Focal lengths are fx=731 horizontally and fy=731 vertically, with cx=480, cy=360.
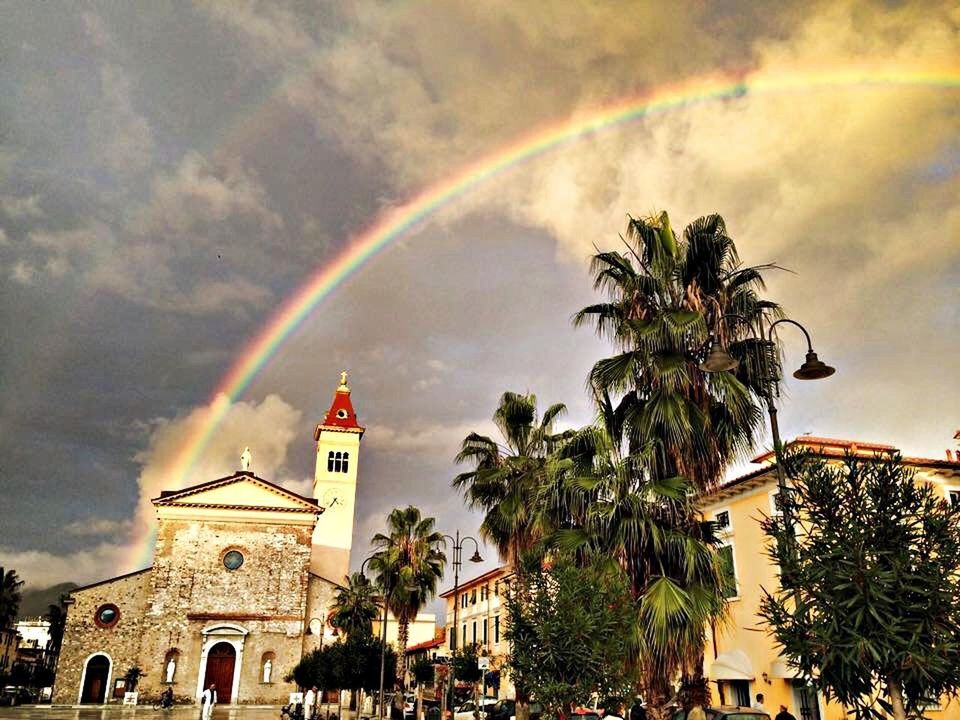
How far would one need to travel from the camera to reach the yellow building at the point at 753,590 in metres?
25.7

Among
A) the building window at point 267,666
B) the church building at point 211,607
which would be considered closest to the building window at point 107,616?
the church building at point 211,607

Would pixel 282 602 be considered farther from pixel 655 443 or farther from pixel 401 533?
pixel 655 443

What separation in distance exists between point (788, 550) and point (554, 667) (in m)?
6.54

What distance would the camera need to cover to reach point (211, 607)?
5291cm

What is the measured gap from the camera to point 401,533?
41312 mm

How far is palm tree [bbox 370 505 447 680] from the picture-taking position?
39.5m

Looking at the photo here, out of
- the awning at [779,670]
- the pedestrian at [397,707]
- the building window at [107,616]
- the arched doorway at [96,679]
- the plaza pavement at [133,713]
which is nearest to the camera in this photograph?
the awning at [779,670]

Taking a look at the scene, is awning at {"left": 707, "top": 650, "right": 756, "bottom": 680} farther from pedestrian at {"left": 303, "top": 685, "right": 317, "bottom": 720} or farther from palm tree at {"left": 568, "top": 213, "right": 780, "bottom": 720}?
pedestrian at {"left": 303, "top": 685, "right": 317, "bottom": 720}

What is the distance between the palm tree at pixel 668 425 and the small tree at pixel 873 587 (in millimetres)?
4429

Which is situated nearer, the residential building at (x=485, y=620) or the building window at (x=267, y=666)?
the residential building at (x=485, y=620)

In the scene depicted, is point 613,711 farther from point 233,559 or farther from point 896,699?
point 233,559

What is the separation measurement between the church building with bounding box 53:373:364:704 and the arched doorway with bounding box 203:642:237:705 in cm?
7

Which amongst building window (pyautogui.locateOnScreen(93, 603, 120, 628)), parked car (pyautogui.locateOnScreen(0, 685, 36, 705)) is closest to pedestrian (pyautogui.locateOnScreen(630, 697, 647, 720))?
building window (pyautogui.locateOnScreen(93, 603, 120, 628))

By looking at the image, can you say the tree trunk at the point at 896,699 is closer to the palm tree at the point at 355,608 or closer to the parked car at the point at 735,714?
the parked car at the point at 735,714
